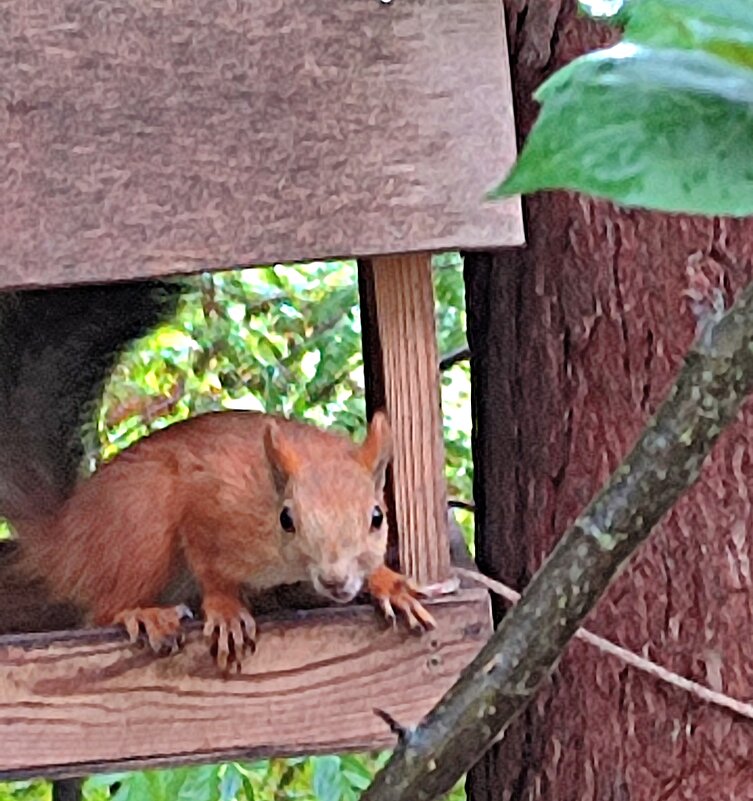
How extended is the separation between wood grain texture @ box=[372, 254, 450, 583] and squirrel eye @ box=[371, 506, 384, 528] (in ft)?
0.04

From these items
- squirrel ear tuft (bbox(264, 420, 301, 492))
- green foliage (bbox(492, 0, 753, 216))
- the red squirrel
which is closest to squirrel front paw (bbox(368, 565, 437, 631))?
the red squirrel

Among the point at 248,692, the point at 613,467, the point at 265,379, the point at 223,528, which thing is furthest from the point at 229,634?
the point at 265,379

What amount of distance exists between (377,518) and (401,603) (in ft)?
0.28

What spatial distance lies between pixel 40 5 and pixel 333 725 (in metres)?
0.48

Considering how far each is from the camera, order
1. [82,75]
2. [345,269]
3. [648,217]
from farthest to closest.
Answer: [345,269] < [648,217] < [82,75]

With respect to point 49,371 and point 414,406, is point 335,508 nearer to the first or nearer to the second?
point 414,406

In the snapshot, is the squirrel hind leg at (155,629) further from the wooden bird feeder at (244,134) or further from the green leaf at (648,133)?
the green leaf at (648,133)

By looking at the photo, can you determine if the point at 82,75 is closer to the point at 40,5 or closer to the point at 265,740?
the point at 40,5

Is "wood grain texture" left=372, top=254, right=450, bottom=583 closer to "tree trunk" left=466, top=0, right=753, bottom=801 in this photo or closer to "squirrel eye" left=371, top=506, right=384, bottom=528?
"squirrel eye" left=371, top=506, right=384, bottom=528

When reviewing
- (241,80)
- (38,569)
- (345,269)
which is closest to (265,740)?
(38,569)

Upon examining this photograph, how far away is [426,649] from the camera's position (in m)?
0.96

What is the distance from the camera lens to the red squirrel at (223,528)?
3.18 ft

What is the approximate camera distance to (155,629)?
953 mm

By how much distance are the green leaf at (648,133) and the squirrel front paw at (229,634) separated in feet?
2.13
